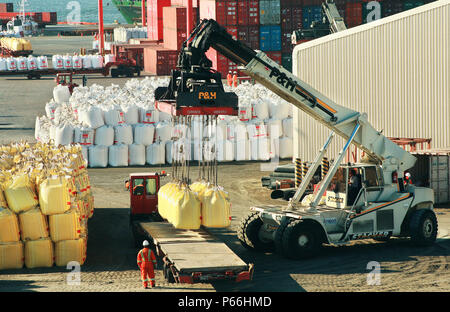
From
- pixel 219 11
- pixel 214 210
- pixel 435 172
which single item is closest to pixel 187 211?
pixel 214 210

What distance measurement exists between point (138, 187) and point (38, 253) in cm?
326

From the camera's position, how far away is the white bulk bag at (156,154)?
26.5m

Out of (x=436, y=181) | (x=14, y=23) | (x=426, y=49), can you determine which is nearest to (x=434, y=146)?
(x=436, y=181)

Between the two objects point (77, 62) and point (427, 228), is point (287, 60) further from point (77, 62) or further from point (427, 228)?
point (427, 228)

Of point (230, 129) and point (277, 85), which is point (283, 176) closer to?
point (230, 129)

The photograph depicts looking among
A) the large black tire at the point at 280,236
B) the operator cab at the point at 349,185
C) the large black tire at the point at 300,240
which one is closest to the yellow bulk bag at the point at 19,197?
the large black tire at the point at 280,236

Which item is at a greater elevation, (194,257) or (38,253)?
(194,257)

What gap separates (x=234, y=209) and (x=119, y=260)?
19.1 ft

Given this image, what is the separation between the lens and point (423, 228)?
15891mm

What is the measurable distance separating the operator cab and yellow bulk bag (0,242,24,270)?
6148 mm

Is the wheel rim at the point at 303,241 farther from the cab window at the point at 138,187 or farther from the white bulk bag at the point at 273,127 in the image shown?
the white bulk bag at the point at 273,127

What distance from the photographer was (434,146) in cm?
2108

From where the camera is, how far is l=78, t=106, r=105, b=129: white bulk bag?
26.2 meters

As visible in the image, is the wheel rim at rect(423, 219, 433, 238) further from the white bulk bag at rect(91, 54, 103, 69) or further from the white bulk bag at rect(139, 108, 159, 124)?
the white bulk bag at rect(91, 54, 103, 69)
